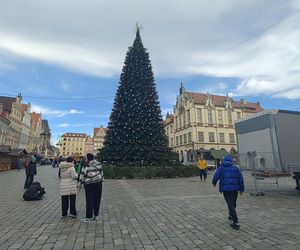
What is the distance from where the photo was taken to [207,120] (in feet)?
189

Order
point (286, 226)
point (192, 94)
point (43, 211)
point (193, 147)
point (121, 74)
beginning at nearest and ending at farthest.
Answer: point (286, 226), point (43, 211), point (121, 74), point (193, 147), point (192, 94)

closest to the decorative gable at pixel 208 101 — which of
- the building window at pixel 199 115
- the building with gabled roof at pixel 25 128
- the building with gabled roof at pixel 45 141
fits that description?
the building window at pixel 199 115

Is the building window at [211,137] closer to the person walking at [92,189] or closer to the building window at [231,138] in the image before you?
the building window at [231,138]

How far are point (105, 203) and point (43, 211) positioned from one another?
7.34 ft

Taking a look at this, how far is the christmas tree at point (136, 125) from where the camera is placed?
22.2 meters

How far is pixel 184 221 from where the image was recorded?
642 cm

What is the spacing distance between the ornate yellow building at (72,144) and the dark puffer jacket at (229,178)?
158 m

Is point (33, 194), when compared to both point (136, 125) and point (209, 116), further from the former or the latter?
point (209, 116)

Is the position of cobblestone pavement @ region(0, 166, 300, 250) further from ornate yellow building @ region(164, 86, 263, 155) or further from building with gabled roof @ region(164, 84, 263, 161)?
ornate yellow building @ region(164, 86, 263, 155)

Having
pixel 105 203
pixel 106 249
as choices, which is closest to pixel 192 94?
pixel 105 203

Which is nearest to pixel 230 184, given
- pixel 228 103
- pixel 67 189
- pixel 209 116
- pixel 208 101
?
pixel 67 189

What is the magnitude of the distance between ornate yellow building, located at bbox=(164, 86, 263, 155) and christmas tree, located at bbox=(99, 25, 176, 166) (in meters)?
33.1

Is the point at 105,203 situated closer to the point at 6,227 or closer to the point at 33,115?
the point at 6,227

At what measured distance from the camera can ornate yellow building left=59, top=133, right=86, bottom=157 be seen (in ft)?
513
